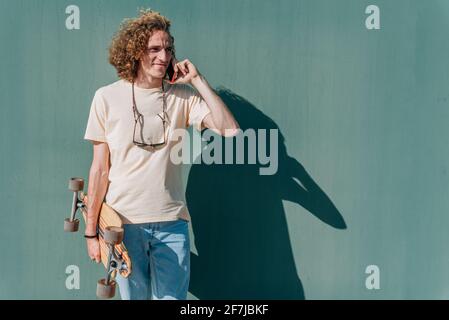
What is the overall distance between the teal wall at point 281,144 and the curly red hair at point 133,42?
28cm

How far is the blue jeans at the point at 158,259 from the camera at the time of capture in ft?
7.16

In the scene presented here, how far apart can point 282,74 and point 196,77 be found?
0.48m

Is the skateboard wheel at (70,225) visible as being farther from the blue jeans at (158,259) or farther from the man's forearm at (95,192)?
the blue jeans at (158,259)

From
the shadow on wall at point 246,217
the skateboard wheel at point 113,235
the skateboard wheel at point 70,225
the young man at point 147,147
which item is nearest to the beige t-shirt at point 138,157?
the young man at point 147,147

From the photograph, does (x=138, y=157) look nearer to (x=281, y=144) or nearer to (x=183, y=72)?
(x=183, y=72)

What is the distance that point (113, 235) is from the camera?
2.03 meters

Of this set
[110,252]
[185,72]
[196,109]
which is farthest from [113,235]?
[185,72]

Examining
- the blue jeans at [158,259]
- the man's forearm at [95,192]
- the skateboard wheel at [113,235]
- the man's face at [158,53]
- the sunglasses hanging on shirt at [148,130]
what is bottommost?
the blue jeans at [158,259]

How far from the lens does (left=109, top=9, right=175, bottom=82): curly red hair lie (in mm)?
2188

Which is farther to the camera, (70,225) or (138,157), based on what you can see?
(70,225)

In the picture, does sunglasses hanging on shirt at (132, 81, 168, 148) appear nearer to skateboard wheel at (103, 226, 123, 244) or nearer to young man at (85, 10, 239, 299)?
young man at (85, 10, 239, 299)

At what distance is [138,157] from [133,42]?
42 cm
